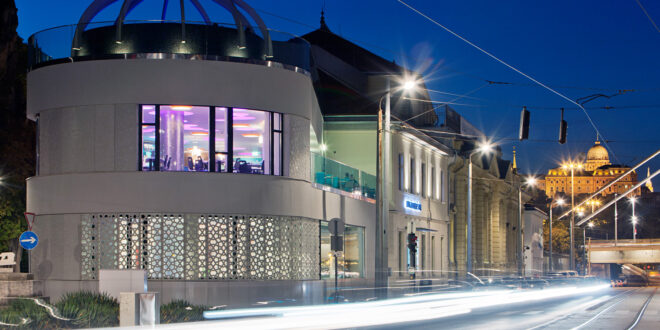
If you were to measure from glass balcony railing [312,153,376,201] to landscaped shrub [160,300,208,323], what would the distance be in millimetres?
11567

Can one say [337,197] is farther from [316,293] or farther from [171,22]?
[171,22]

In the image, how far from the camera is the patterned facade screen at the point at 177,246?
96.2 ft

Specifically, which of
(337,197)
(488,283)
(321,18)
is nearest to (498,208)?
(321,18)

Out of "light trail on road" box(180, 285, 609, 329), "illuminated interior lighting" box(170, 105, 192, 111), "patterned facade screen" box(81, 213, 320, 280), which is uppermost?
"illuminated interior lighting" box(170, 105, 192, 111)

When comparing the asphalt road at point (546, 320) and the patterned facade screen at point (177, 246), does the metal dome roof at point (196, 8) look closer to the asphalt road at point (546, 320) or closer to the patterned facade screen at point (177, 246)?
the patterned facade screen at point (177, 246)

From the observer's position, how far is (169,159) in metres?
30.2

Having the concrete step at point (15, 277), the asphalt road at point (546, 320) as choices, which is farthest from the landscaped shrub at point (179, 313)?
the concrete step at point (15, 277)

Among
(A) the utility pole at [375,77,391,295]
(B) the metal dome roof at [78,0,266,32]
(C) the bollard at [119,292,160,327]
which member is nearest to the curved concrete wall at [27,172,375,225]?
(A) the utility pole at [375,77,391,295]

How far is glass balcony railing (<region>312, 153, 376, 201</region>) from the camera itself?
116ft

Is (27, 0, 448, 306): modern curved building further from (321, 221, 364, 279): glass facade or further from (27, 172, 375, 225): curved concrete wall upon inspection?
(321, 221, 364, 279): glass facade

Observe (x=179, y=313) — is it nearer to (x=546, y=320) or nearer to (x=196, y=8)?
(x=546, y=320)

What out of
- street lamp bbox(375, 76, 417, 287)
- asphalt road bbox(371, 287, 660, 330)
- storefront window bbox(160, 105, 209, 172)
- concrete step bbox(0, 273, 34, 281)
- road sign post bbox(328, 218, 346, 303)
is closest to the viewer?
asphalt road bbox(371, 287, 660, 330)

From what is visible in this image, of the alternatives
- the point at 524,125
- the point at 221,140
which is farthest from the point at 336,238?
A: the point at 524,125

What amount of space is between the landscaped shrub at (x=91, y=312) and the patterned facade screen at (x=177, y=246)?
19.8 ft
